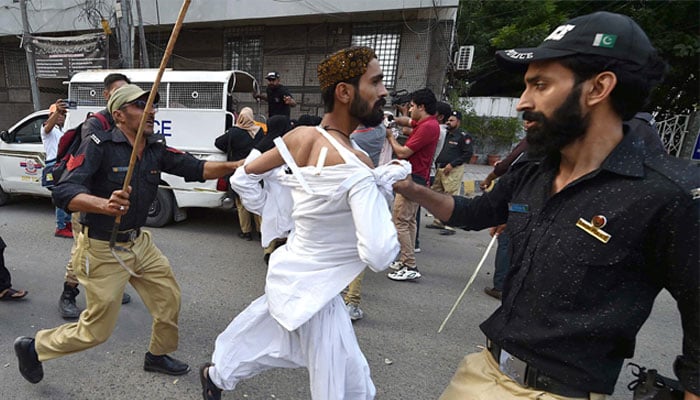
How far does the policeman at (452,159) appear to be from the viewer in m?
5.99

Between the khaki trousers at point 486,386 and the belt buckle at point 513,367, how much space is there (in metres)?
0.01

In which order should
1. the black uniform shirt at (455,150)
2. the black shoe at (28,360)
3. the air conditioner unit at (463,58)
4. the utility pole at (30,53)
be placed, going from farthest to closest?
the air conditioner unit at (463,58), the utility pole at (30,53), the black uniform shirt at (455,150), the black shoe at (28,360)

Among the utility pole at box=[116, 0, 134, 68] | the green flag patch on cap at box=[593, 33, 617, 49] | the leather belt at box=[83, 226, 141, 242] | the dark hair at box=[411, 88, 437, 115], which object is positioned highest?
the utility pole at box=[116, 0, 134, 68]

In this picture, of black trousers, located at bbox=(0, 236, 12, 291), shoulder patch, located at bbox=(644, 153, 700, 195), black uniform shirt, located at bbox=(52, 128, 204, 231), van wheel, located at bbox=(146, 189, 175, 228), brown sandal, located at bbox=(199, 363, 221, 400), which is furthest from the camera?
van wheel, located at bbox=(146, 189, 175, 228)

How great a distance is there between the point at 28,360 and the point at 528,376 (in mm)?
2635

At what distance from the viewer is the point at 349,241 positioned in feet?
5.33

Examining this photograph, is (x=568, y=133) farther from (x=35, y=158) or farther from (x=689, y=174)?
(x=35, y=158)

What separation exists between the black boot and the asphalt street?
0.07 meters

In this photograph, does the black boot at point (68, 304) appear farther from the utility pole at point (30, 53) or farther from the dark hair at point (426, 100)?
the utility pole at point (30, 53)

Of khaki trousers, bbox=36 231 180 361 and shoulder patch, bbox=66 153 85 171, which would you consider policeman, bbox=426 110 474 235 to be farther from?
shoulder patch, bbox=66 153 85 171

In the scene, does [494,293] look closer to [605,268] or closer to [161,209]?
[605,268]

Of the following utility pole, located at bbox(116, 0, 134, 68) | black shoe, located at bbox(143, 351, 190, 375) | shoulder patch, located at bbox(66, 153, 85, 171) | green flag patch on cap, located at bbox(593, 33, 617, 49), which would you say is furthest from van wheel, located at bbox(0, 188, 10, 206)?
green flag patch on cap, located at bbox(593, 33, 617, 49)

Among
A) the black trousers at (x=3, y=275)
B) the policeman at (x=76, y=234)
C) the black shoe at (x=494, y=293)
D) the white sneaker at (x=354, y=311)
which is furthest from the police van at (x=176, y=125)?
the black shoe at (x=494, y=293)

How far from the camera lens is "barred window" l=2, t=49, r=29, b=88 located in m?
13.5
